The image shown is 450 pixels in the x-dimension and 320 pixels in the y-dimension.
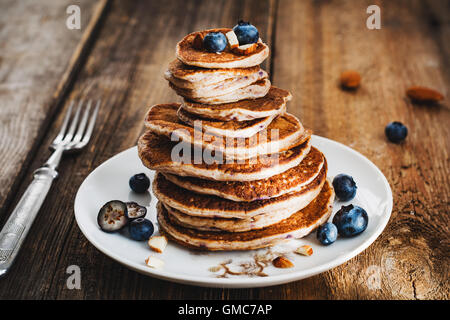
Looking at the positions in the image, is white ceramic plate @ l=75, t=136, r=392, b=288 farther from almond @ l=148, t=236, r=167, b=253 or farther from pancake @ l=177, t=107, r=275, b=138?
pancake @ l=177, t=107, r=275, b=138

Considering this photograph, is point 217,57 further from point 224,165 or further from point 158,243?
point 158,243

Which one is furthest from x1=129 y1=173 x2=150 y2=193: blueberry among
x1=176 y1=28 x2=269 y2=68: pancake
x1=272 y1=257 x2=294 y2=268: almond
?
x1=272 y1=257 x2=294 y2=268: almond

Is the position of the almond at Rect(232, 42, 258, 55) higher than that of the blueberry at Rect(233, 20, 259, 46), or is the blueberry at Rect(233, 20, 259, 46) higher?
the blueberry at Rect(233, 20, 259, 46)

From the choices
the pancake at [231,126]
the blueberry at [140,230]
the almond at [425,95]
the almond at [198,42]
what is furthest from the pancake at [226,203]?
the almond at [425,95]

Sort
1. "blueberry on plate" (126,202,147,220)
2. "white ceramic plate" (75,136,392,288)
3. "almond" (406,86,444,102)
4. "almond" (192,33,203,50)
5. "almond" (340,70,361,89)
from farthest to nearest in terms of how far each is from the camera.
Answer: "almond" (340,70,361,89) < "almond" (406,86,444,102) < "blueberry on plate" (126,202,147,220) < "almond" (192,33,203,50) < "white ceramic plate" (75,136,392,288)

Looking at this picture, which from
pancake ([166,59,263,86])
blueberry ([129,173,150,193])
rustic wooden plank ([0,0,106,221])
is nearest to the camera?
pancake ([166,59,263,86])

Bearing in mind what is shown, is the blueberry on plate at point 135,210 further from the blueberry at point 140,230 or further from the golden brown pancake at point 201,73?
Result: the golden brown pancake at point 201,73

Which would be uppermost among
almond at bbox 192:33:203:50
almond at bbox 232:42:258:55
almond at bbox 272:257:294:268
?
almond at bbox 192:33:203:50
